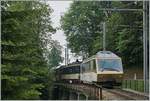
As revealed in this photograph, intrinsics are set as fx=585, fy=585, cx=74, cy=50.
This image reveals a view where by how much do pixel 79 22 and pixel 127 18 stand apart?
10.6 m

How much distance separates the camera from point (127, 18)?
57.8 metres

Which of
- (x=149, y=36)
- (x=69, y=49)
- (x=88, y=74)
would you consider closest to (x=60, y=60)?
(x=69, y=49)

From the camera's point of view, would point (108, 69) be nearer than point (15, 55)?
No

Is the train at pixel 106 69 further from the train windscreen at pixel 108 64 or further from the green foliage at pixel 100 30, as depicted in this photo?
the green foliage at pixel 100 30

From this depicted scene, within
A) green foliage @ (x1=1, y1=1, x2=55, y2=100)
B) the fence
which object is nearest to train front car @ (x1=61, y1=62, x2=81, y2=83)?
the fence

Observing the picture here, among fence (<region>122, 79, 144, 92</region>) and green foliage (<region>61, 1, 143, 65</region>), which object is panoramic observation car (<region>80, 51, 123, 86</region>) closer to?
fence (<region>122, 79, 144, 92</region>)

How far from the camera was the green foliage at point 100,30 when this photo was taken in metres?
55.2

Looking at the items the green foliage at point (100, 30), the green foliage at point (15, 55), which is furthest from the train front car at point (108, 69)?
the green foliage at point (15, 55)

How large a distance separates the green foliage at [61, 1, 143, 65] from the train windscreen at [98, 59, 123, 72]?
37.6ft

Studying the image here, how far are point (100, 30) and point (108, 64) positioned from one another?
2766cm

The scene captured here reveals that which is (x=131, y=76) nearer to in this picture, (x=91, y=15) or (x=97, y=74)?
(x=91, y=15)

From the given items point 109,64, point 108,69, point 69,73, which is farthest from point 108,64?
point 69,73

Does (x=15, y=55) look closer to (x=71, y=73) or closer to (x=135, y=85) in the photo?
(x=135, y=85)

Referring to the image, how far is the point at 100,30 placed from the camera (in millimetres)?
66375
